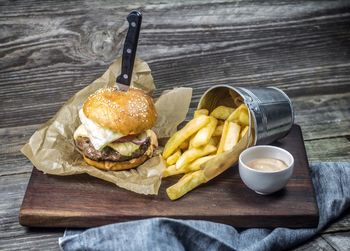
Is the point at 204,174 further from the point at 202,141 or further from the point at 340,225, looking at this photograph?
the point at 340,225

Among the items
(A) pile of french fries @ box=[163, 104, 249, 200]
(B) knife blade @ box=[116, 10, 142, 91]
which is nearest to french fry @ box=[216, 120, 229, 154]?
(A) pile of french fries @ box=[163, 104, 249, 200]

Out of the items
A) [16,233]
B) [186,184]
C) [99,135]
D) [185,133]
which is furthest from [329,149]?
[16,233]

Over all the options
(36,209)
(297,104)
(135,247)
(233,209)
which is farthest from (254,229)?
(297,104)

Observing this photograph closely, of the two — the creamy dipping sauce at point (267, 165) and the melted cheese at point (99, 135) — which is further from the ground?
the melted cheese at point (99, 135)

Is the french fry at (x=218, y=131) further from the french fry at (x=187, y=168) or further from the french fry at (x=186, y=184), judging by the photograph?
the french fry at (x=186, y=184)

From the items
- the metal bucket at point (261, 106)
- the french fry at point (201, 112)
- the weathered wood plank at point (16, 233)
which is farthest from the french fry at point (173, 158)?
the weathered wood plank at point (16, 233)

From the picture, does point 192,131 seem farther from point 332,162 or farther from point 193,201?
point 332,162
